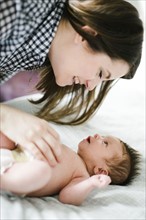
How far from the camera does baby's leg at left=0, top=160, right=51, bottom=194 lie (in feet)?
3.25

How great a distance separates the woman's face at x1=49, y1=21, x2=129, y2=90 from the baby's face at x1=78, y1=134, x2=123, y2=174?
0.22m

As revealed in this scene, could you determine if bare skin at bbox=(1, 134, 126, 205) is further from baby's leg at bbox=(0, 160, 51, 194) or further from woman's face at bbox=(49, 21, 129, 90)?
woman's face at bbox=(49, 21, 129, 90)

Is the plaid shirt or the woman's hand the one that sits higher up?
the plaid shirt

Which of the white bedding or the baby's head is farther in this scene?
the baby's head

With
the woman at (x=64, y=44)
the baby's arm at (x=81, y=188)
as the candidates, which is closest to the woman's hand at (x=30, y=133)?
the woman at (x=64, y=44)

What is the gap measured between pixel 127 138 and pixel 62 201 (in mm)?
526

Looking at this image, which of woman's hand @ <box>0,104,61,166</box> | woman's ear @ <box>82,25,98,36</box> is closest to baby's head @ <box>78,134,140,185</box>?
woman's hand @ <box>0,104,61,166</box>

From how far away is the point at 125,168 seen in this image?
4.34ft

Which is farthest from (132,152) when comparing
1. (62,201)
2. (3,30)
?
(3,30)

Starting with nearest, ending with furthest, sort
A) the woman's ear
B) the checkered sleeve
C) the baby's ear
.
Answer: the checkered sleeve → the woman's ear → the baby's ear

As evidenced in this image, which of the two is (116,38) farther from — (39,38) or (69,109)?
(69,109)

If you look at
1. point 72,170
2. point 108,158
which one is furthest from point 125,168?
point 72,170

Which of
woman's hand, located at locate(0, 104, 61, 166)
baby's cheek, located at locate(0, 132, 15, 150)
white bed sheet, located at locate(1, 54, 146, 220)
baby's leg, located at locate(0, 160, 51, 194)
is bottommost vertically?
white bed sheet, located at locate(1, 54, 146, 220)

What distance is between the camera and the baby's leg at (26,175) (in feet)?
3.25
